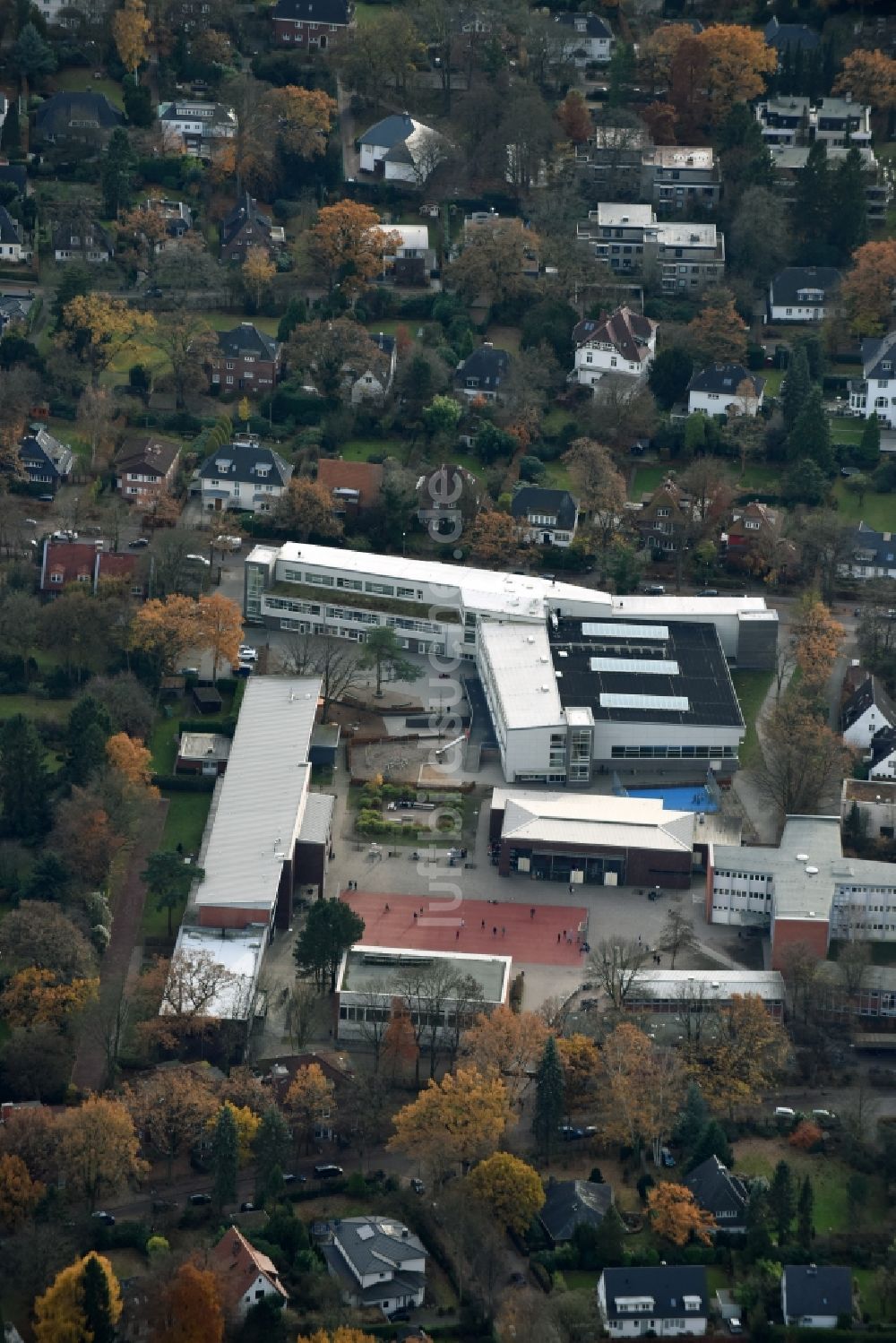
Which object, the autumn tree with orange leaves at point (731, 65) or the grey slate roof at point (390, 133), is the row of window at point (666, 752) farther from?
the autumn tree with orange leaves at point (731, 65)

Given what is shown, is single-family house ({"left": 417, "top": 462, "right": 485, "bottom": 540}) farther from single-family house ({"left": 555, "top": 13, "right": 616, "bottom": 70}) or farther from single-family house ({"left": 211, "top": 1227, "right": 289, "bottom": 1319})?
single-family house ({"left": 211, "top": 1227, "right": 289, "bottom": 1319})

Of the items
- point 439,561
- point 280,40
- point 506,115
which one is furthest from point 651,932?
point 280,40

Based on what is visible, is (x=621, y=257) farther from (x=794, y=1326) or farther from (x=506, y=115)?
(x=794, y=1326)

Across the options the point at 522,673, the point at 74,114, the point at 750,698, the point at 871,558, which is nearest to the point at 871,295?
the point at 871,558

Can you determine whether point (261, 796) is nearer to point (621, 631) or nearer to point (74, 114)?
point (621, 631)

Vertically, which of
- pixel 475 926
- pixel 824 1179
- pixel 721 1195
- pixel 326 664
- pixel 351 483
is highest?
pixel 351 483

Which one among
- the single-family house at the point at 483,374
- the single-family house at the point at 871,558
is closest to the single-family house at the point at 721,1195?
the single-family house at the point at 871,558
